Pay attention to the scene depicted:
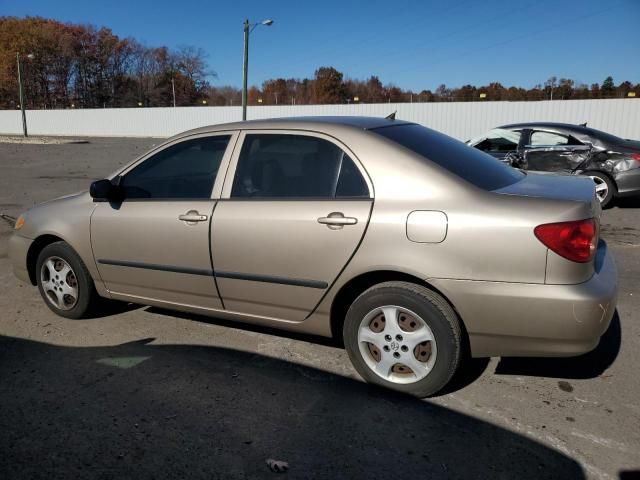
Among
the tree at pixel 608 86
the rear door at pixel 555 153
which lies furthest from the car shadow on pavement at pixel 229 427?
the tree at pixel 608 86

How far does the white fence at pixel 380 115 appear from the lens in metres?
23.9

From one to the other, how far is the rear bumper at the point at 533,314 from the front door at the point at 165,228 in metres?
1.64

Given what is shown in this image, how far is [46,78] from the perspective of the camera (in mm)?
89375

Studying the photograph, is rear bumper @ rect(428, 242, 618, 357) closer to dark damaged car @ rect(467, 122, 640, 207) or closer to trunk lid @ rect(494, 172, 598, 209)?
trunk lid @ rect(494, 172, 598, 209)

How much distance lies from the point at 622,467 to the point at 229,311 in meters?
2.41

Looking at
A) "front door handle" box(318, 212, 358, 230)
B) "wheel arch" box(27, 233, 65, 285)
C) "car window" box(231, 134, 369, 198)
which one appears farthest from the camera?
"wheel arch" box(27, 233, 65, 285)

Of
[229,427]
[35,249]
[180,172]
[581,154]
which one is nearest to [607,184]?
[581,154]

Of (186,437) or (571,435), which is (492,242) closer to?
(571,435)

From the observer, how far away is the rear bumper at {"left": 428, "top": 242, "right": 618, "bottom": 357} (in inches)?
105

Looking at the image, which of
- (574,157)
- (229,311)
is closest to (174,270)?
(229,311)

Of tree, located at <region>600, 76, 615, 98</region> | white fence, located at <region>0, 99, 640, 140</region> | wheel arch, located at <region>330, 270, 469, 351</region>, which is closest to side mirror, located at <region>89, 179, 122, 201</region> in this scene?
wheel arch, located at <region>330, 270, 469, 351</region>

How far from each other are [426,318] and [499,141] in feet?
24.6

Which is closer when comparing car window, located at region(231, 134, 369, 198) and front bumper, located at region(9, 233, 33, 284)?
car window, located at region(231, 134, 369, 198)

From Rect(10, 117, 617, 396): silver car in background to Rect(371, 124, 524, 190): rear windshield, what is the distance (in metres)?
0.02
